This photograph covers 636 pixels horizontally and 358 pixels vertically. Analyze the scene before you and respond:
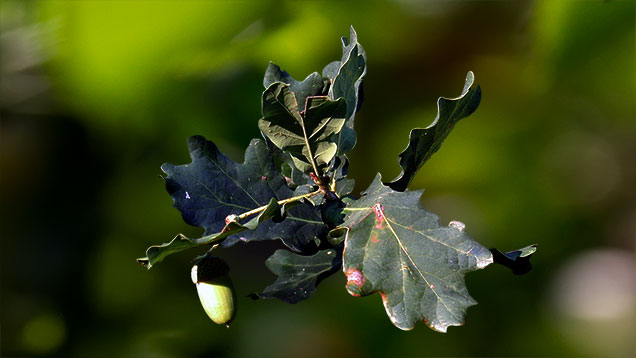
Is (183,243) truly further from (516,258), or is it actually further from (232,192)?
(516,258)

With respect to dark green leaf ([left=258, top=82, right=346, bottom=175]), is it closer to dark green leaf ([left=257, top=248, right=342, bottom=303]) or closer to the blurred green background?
dark green leaf ([left=257, top=248, right=342, bottom=303])

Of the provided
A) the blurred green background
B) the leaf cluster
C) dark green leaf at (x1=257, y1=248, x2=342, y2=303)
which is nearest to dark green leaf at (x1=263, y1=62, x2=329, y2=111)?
the leaf cluster

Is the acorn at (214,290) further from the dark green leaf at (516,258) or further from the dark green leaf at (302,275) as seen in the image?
the dark green leaf at (516,258)

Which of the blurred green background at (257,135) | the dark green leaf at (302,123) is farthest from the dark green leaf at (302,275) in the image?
the blurred green background at (257,135)

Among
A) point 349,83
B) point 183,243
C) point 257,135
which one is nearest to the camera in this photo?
point 183,243

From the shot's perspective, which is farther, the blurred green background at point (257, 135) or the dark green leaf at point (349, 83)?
the blurred green background at point (257, 135)

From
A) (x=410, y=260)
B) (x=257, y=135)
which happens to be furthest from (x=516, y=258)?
(x=257, y=135)

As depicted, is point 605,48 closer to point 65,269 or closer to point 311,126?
point 311,126
